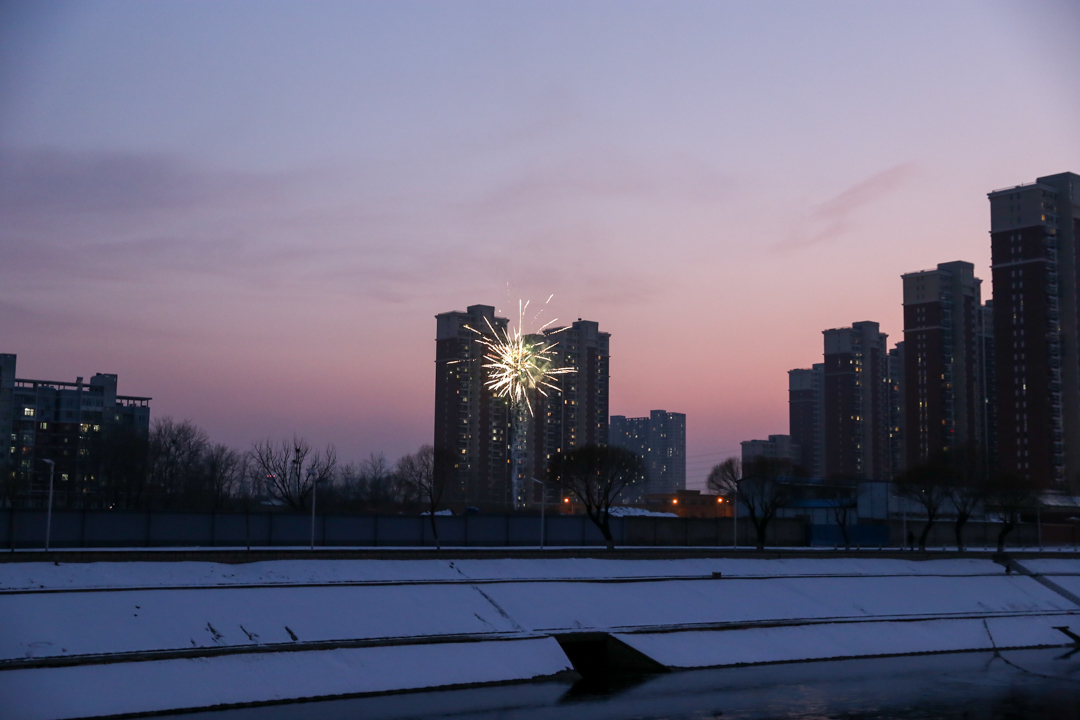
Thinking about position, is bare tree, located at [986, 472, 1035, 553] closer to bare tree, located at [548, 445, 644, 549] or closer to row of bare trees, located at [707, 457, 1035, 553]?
row of bare trees, located at [707, 457, 1035, 553]

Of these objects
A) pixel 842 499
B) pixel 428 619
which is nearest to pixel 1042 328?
pixel 842 499

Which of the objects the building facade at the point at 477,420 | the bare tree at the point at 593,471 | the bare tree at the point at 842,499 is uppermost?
the building facade at the point at 477,420

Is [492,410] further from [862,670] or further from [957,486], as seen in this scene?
[862,670]

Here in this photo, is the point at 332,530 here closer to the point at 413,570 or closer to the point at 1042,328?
the point at 413,570

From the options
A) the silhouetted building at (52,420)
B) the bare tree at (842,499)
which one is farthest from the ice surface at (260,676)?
the silhouetted building at (52,420)

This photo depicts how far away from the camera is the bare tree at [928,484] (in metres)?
79.2

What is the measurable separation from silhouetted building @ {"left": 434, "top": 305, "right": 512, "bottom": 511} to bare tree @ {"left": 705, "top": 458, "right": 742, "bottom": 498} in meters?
92.2

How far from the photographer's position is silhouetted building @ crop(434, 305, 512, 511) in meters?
181

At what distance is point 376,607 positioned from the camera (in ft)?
136

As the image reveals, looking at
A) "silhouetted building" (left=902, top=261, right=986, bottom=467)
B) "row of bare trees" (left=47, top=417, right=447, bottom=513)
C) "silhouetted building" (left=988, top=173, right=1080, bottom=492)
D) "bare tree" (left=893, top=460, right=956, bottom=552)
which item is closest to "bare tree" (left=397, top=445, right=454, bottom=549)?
"row of bare trees" (left=47, top=417, right=447, bottom=513)

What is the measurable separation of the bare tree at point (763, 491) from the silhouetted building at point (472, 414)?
101 metres

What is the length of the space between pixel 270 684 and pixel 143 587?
9.14 m

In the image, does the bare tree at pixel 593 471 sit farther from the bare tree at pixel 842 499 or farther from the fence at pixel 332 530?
the bare tree at pixel 842 499

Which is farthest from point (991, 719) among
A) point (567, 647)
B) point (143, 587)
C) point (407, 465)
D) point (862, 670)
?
point (407, 465)
